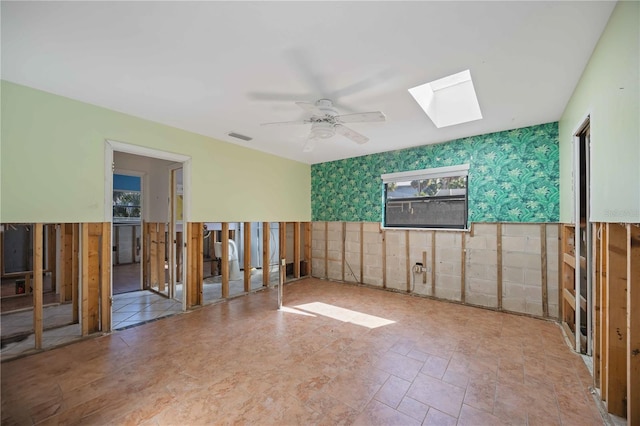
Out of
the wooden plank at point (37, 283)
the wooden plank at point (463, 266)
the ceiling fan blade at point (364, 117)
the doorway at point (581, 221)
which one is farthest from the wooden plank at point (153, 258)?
the doorway at point (581, 221)

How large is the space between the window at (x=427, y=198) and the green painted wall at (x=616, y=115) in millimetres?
2018

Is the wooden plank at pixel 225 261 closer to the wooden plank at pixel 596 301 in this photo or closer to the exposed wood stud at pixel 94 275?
the exposed wood stud at pixel 94 275

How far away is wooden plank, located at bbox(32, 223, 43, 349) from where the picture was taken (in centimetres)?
257

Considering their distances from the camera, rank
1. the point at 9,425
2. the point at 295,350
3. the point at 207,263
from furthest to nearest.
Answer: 1. the point at 207,263
2. the point at 295,350
3. the point at 9,425

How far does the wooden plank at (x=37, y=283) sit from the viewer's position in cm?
257

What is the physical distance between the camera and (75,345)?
2.72 meters

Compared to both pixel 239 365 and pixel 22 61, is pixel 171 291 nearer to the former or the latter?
pixel 239 365

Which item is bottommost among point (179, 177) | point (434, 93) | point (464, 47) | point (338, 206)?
point (338, 206)

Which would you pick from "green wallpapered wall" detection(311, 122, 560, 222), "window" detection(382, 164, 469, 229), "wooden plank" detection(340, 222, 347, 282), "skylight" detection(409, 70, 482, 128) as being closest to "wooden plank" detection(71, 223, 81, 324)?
"wooden plank" detection(340, 222, 347, 282)

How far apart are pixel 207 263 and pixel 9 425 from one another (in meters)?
5.22

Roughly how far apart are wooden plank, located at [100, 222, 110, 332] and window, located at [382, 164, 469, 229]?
4.21m

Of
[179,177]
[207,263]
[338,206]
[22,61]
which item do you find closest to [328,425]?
[22,61]

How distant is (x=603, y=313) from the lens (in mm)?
1850

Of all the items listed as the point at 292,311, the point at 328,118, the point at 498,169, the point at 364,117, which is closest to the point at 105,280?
the point at 292,311
